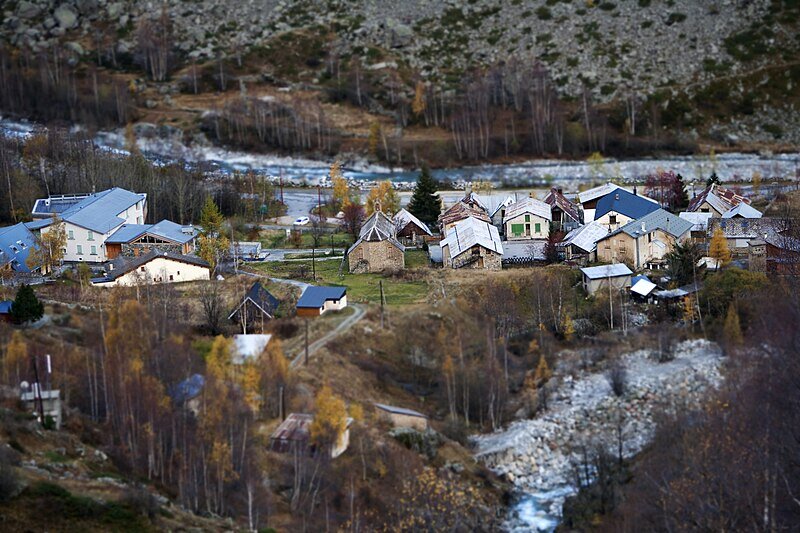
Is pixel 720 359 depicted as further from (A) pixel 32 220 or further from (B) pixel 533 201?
(A) pixel 32 220

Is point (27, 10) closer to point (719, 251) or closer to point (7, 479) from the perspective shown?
point (719, 251)

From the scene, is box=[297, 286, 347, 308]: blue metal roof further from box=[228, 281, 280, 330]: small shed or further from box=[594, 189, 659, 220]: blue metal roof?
box=[594, 189, 659, 220]: blue metal roof

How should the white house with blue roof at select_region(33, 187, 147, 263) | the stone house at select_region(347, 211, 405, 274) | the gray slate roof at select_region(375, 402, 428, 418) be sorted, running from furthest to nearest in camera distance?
1. the white house with blue roof at select_region(33, 187, 147, 263)
2. the stone house at select_region(347, 211, 405, 274)
3. the gray slate roof at select_region(375, 402, 428, 418)

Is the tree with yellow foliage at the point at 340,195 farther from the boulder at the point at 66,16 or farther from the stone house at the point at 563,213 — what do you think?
the boulder at the point at 66,16

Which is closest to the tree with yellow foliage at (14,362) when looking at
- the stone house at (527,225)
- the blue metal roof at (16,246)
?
the blue metal roof at (16,246)

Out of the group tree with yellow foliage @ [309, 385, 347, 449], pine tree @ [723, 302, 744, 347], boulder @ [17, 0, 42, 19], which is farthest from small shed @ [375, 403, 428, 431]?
boulder @ [17, 0, 42, 19]
